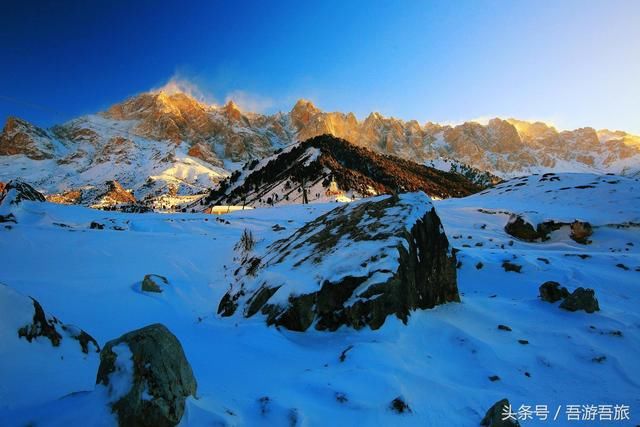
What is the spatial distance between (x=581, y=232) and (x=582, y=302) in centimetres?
1201

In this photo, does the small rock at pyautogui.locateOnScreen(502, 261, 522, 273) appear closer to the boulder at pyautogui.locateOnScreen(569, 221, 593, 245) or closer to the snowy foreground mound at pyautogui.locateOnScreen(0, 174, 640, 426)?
the snowy foreground mound at pyautogui.locateOnScreen(0, 174, 640, 426)

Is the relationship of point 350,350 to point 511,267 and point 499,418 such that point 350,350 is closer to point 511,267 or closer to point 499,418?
point 499,418

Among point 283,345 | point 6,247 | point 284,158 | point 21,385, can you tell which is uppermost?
point 284,158

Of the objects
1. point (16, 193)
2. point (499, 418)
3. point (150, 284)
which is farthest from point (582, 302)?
point (16, 193)

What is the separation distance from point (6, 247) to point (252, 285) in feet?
25.5

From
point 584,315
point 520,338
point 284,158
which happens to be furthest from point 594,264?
point 284,158

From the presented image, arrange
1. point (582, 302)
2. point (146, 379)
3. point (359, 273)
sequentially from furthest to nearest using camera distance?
point (582, 302), point (359, 273), point (146, 379)

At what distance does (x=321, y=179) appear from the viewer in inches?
2685

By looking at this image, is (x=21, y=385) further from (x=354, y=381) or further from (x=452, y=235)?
(x=452, y=235)

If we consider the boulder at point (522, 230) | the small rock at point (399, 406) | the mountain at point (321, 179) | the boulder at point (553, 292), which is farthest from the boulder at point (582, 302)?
the mountain at point (321, 179)

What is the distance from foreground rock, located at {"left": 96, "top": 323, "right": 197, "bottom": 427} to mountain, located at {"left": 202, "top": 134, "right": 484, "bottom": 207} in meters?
55.7

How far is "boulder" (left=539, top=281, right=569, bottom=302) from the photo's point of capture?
6.22 meters

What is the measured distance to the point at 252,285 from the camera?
6.70 metres

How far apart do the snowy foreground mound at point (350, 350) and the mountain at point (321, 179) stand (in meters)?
50.8
